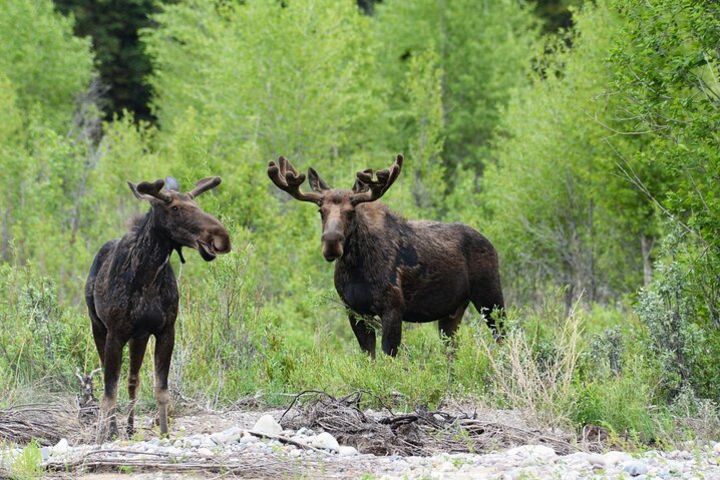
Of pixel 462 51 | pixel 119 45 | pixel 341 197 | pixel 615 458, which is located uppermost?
pixel 119 45

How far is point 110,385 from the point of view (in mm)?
9867

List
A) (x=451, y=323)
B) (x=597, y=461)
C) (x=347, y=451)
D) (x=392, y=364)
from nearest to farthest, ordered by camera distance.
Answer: (x=597, y=461) → (x=347, y=451) → (x=392, y=364) → (x=451, y=323)

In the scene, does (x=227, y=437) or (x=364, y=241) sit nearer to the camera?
(x=227, y=437)

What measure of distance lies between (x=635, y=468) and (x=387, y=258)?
192 inches

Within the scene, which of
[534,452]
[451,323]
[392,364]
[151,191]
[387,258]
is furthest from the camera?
[451,323]

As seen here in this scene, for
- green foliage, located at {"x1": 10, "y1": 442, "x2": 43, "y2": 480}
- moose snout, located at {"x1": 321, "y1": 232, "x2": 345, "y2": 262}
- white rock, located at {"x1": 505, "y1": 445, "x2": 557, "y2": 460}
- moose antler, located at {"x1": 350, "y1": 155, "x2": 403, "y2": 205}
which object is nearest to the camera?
green foliage, located at {"x1": 10, "y1": 442, "x2": 43, "y2": 480}

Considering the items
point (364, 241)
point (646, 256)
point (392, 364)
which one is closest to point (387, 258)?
point (364, 241)

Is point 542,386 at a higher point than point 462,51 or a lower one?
lower

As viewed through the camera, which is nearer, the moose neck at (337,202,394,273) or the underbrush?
the underbrush

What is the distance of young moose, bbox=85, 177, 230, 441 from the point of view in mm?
9688

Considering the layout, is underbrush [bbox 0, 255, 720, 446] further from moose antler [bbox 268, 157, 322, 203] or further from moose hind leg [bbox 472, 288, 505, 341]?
moose antler [bbox 268, 157, 322, 203]

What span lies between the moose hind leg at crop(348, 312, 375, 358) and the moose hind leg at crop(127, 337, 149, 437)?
2.72 meters

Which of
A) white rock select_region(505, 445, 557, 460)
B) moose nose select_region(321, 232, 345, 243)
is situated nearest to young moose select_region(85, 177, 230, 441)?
moose nose select_region(321, 232, 345, 243)

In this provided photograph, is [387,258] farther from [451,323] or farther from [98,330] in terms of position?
[98,330]
